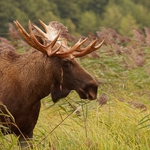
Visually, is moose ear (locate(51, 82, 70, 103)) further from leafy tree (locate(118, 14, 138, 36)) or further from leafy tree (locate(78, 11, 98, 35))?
leafy tree (locate(78, 11, 98, 35))

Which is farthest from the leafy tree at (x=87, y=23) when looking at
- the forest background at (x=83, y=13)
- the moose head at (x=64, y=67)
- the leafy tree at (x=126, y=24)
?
the moose head at (x=64, y=67)

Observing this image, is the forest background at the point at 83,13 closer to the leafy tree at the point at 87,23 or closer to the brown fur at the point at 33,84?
the leafy tree at the point at 87,23

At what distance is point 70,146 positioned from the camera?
750 cm

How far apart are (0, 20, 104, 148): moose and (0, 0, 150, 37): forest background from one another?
5865cm

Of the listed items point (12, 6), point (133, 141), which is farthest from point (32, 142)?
point (12, 6)

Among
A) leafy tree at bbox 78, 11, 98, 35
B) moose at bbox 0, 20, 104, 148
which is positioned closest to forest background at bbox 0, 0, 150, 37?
leafy tree at bbox 78, 11, 98, 35

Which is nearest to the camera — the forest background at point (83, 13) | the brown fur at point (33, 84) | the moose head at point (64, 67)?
the moose head at point (64, 67)

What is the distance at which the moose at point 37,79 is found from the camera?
7.73 m

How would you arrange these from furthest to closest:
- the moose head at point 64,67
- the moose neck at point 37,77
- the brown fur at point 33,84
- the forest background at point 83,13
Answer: the forest background at point 83,13 < the moose neck at point 37,77 < the brown fur at point 33,84 < the moose head at point 64,67

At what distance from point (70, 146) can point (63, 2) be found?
3136 inches

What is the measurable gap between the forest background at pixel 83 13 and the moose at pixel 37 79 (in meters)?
58.6

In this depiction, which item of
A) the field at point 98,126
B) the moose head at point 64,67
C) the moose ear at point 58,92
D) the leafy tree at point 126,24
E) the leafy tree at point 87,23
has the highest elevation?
the moose head at point 64,67

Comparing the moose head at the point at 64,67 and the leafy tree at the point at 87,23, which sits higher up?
the moose head at the point at 64,67

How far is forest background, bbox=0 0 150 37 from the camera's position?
2867 inches
